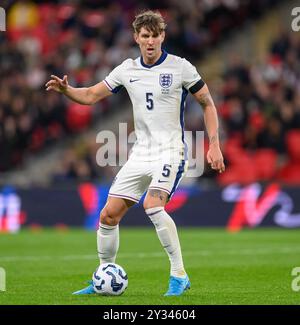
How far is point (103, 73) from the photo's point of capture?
22.6 meters

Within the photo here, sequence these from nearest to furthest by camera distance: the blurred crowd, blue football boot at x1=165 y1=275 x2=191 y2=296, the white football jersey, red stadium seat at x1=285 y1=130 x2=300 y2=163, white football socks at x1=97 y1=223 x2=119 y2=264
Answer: blue football boot at x1=165 y1=275 x2=191 y2=296 → the white football jersey → white football socks at x1=97 y1=223 x2=119 y2=264 → red stadium seat at x1=285 y1=130 x2=300 y2=163 → the blurred crowd

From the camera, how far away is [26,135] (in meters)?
22.0

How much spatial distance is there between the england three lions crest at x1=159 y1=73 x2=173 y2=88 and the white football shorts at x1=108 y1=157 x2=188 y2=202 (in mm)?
731

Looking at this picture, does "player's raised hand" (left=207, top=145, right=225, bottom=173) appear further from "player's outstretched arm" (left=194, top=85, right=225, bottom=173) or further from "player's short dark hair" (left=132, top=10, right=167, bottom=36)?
"player's short dark hair" (left=132, top=10, right=167, bottom=36)

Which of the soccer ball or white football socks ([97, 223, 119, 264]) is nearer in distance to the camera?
the soccer ball

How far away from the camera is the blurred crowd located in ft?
66.0

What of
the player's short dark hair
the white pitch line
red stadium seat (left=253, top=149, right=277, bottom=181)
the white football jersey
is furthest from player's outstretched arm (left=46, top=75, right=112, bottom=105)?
red stadium seat (left=253, top=149, right=277, bottom=181)

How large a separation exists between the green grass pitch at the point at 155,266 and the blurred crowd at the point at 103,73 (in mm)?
2509

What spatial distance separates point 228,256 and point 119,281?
4.76m

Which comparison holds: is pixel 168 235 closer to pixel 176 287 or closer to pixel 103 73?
pixel 176 287

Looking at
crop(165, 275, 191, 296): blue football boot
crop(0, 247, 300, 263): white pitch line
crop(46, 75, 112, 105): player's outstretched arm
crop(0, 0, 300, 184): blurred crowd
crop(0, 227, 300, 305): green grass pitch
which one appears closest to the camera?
crop(0, 227, 300, 305): green grass pitch

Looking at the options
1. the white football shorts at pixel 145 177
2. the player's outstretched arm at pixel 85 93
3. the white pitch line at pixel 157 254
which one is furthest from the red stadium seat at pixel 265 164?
the white football shorts at pixel 145 177

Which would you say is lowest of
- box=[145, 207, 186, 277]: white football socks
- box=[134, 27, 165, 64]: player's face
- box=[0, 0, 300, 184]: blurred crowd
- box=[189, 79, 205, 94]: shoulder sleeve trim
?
box=[145, 207, 186, 277]: white football socks

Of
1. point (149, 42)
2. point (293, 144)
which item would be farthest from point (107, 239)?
point (293, 144)
